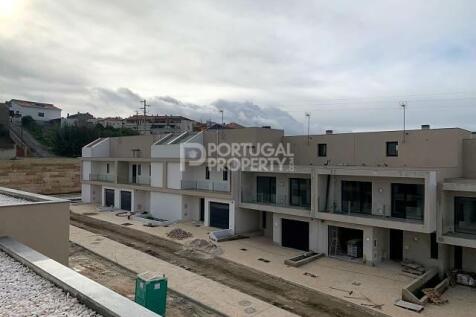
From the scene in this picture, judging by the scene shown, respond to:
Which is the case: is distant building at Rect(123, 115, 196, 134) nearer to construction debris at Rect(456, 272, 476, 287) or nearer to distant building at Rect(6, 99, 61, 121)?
distant building at Rect(6, 99, 61, 121)

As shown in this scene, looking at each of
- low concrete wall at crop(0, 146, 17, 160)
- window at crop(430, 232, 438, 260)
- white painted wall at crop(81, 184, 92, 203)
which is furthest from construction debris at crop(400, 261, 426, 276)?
low concrete wall at crop(0, 146, 17, 160)

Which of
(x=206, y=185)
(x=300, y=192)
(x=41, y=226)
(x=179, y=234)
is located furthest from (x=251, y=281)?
(x=206, y=185)

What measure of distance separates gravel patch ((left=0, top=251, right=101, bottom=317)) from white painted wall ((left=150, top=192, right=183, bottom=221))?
80.6 ft

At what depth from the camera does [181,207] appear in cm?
3384

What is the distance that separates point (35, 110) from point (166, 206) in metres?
97.3

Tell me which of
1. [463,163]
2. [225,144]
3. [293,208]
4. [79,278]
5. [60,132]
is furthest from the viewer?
[60,132]

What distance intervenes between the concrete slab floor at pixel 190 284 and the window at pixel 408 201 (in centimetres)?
1034

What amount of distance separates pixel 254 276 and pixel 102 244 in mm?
11837

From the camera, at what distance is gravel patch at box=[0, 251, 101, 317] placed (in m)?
7.04

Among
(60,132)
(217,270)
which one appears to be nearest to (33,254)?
(217,270)

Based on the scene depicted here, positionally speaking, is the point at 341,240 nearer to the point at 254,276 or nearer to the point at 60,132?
the point at 254,276

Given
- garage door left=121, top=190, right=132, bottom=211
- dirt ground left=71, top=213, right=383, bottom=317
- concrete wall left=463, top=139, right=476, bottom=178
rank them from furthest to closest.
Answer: garage door left=121, top=190, right=132, bottom=211 → concrete wall left=463, top=139, right=476, bottom=178 → dirt ground left=71, top=213, right=383, bottom=317

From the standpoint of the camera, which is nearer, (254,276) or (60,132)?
(254,276)

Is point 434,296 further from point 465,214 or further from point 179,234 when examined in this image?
point 179,234
